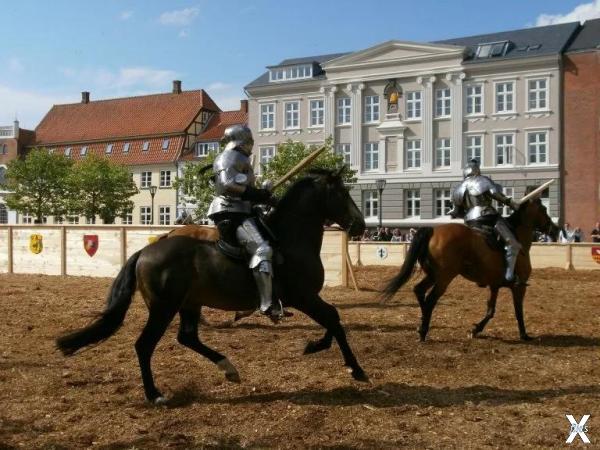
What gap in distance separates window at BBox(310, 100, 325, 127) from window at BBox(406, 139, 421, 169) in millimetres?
7324

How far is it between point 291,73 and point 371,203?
1272 cm

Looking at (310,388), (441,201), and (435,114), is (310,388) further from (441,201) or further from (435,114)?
(435,114)

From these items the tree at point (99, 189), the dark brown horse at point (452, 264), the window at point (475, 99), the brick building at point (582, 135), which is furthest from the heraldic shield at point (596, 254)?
the tree at point (99, 189)

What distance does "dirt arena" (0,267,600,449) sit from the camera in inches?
214

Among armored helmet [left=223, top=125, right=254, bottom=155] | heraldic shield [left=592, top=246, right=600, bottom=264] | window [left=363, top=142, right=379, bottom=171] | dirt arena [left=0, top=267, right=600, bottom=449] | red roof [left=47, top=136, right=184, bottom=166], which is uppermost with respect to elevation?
red roof [left=47, top=136, right=184, bottom=166]

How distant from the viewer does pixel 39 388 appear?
7004 millimetres

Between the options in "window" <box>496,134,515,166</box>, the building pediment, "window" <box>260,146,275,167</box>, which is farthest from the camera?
"window" <box>260,146,275,167</box>

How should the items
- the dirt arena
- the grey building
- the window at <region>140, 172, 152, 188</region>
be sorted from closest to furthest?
the dirt arena
the grey building
the window at <region>140, 172, 152, 188</region>

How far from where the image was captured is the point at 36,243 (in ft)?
68.0

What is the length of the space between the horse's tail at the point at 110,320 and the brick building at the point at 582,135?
40746 mm

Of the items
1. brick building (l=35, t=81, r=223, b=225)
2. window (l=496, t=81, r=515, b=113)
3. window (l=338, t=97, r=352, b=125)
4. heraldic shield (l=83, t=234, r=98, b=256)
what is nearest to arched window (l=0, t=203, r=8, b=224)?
brick building (l=35, t=81, r=223, b=225)

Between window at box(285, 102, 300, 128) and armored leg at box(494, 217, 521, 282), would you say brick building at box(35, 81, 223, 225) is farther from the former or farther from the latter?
armored leg at box(494, 217, 521, 282)

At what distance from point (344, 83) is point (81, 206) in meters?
24.3

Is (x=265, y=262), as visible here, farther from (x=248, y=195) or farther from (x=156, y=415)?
(x=156, y=415)
